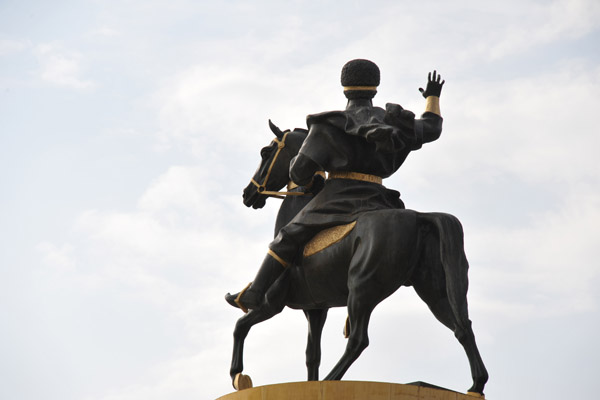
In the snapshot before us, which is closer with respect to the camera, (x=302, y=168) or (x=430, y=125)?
(x=302, y=168)

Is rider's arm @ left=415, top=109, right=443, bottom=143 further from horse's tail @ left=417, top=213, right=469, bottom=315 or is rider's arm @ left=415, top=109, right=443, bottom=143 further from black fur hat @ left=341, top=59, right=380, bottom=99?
horse's tail @ left=417, top=213, right=469, bottom=315

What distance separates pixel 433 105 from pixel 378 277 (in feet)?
7.93

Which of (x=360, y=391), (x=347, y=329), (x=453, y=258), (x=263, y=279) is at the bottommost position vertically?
(x=360, y=391)

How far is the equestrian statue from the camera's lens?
12344 mm

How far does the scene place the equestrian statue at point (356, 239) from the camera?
12.3m

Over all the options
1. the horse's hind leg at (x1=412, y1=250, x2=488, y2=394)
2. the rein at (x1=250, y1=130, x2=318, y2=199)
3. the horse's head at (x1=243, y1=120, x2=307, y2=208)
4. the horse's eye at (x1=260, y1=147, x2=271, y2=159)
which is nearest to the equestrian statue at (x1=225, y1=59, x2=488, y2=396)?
the horse's hind leg at (x1=412, y1=250, x2=488, y2=394)

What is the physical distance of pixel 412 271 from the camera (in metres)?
12.7

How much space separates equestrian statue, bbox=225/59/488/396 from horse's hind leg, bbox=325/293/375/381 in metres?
0.01

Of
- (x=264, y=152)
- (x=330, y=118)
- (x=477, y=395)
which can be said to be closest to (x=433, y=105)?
(x=330, y=118)

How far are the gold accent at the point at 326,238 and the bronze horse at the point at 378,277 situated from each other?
54mm

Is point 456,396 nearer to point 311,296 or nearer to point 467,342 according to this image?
point 467,342

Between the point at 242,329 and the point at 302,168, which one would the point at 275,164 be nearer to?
the point at 302,168

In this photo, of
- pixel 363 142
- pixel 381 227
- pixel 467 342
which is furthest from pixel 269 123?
pixel 467 342

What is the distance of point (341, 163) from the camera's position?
13039 mm
